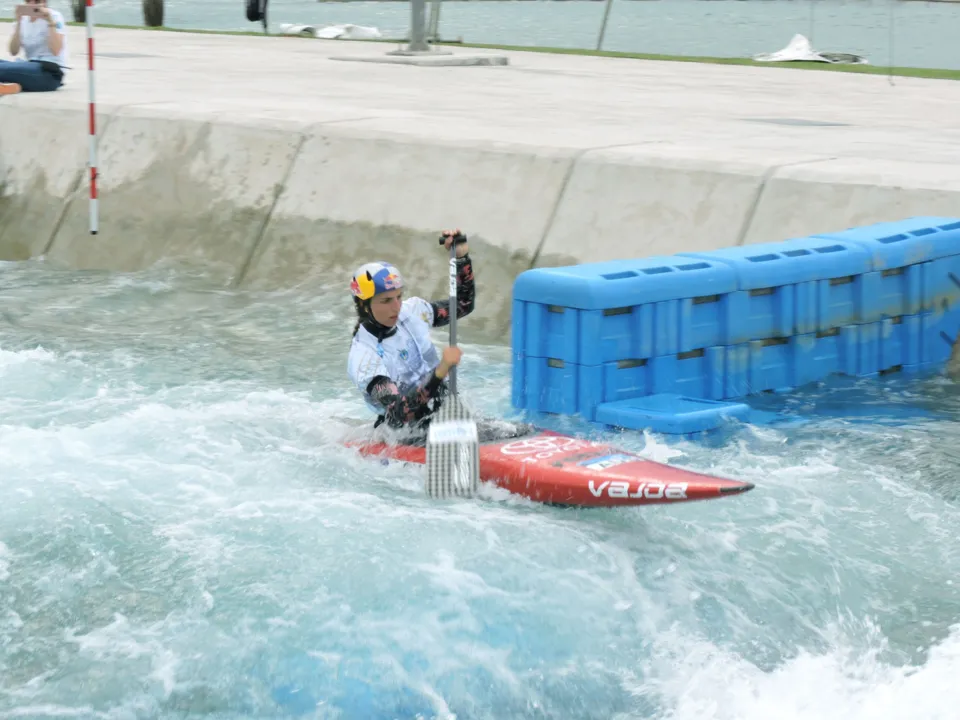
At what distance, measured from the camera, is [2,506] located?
7.70 metres

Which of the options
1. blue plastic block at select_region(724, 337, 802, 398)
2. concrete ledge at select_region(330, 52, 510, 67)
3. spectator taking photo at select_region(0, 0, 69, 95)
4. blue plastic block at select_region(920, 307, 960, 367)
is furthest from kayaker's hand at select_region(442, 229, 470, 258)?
concrete ledge at select_region(330, 52, 510, 67)

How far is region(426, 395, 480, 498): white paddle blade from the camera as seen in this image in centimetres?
746

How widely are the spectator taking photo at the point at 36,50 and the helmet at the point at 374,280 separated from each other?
29.4 feet

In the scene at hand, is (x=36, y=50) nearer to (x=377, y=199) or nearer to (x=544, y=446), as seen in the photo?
(x=377, y=199)

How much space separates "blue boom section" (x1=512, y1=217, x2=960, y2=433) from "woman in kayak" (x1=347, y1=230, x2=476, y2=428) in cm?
92

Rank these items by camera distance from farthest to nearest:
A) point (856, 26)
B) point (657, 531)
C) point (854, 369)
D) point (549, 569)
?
1. point (856, 26)
2. point (854, 369)
3. point (657, 531)
4. point (549, 569)

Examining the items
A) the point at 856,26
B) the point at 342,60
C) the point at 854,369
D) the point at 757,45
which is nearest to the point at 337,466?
the point at 854,369

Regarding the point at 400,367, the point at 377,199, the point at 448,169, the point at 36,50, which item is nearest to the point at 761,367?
the point at 400,367

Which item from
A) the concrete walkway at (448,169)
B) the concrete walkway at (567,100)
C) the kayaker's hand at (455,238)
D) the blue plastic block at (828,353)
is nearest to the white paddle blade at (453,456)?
the kayaker's hand at (455,238)

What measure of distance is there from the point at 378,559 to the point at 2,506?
2.07 metres

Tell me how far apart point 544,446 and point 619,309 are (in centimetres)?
145

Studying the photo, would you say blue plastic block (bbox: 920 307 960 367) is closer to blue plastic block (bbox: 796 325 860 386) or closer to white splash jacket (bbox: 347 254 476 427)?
blue plastic block (bbox: 796 325 860 386)

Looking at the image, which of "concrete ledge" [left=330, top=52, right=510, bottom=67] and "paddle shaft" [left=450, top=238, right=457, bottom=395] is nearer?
"paddle shaft" [left=450, top=238, right=457, bottom=395]

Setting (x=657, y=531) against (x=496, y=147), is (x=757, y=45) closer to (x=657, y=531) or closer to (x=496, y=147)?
(x=496, y=147)
